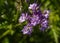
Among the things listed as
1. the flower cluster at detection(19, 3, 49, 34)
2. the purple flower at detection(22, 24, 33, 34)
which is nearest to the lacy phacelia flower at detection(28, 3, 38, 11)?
the flower cluster at detection(19, 3, 49, 34)

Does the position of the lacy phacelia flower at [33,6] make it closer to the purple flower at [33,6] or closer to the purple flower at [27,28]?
the purple flower at [33,6]

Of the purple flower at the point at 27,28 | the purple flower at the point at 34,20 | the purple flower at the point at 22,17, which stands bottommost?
the purple flower at the point at 27,28

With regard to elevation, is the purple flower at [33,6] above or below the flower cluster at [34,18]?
above

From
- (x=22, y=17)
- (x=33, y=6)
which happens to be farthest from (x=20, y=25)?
(x=33, y=6)

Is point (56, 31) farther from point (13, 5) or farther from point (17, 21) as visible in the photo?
point (13, 5)

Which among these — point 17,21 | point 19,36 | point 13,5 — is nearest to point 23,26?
point 17,21

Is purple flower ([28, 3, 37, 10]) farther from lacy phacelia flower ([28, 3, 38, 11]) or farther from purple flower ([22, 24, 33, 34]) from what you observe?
purple flower ([22, 24, 33, 34])

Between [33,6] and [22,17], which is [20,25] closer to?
[22,17]

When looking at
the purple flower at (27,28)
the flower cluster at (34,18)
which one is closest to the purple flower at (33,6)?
the flower cluster at (34,18)

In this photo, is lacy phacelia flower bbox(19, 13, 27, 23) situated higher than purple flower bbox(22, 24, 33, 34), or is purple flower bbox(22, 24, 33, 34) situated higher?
lacy phacelia flower bbox(19, 13, 27, 23)
